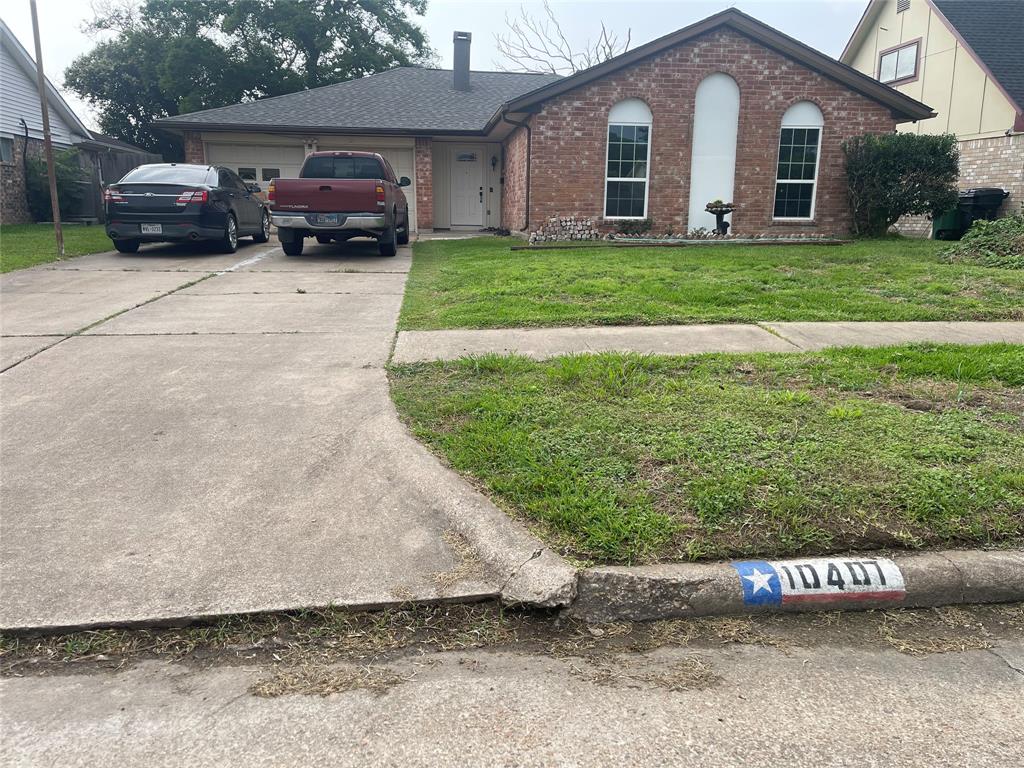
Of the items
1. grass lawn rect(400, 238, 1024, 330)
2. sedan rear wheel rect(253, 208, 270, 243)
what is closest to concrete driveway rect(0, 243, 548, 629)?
grass lawn rect(400, 238, 1024, 330)

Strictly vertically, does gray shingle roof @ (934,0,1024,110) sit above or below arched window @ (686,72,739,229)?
above

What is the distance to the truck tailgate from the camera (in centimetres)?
1257

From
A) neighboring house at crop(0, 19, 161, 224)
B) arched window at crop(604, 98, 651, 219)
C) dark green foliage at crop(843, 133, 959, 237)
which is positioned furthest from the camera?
neighboring house at crop(0, 19, 161, 224)

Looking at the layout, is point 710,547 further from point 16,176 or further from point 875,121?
point 16,176

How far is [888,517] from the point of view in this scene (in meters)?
3.23

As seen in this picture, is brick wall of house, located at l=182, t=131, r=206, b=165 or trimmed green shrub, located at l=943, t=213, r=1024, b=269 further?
brick wall of house, located at l=182, t=131, r=206, b=165

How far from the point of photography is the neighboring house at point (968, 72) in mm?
18891

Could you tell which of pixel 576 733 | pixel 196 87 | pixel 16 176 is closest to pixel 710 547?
pixel 576 733

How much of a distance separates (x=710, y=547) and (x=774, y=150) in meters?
15.9

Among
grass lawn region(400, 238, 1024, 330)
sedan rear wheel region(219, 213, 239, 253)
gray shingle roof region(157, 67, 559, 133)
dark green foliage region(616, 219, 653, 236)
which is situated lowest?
grass lawn region(400, 238, 1024, 330)

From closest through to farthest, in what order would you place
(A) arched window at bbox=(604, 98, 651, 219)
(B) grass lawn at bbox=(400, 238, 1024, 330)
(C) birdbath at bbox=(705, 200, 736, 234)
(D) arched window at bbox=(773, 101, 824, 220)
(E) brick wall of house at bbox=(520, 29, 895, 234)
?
1. (B) grass lawn at bbox=(400, 238, 1024, 330)
2. (C) birdbath at bbox=(705, 200, 736, 234)
3. (E) brick wall of house at bbox=(520, 29, 895, 234)
4. (A) arched window at bbox=(604, 98, 651, 219)
5. (D) arched window at bbox=(773, 101, 824, 220)

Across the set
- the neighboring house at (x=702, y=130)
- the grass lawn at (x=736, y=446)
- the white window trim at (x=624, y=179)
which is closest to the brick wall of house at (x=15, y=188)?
the neighboring house at (x=702, y=130)

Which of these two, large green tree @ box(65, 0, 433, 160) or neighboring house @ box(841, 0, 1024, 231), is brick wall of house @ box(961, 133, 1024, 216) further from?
large green tree @ box(65, 0, 433, 160)

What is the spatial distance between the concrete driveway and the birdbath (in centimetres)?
1098
